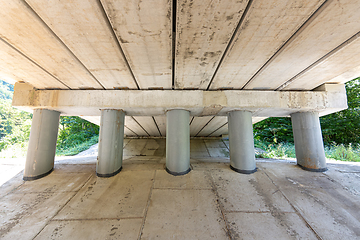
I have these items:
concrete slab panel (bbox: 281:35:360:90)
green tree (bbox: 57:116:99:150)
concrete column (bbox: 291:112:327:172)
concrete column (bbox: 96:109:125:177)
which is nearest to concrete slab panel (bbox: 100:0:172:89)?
concrete column (bbox: 96:109:125:177)

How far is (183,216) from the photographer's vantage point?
9.18 feet

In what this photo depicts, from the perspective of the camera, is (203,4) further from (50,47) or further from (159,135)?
(159,135)

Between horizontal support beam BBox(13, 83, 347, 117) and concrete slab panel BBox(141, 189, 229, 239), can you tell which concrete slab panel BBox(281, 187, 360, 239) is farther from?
horizontal support beam BBox(13, 83, 347, 117)

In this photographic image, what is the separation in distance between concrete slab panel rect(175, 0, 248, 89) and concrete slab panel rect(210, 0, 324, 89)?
199mm

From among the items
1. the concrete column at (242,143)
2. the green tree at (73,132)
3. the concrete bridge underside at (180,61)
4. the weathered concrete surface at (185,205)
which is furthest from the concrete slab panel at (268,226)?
the green tree at (73,132)

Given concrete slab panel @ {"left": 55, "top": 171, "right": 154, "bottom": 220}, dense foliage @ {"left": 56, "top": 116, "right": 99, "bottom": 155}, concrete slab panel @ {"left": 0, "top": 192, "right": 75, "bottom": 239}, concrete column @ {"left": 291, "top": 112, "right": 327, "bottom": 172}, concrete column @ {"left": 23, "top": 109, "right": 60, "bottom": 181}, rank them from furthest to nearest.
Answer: dense foliage @ {"left": 56, "top": 116, "right": 99, "bottom": 155} → concrete column @ {"left": 291, "top": 112, "right": 327, "bottom": 172} → concrete column @ {"left": 23, "top": 109, "right": 60, "bottom": 181} → concrete slab panel @ {"left": 55, "top": 171, "right": 154, "bottom": 220} → concrete slab panel @ {"left": 0, "top": 192, "right": 75, "bottom": 239}

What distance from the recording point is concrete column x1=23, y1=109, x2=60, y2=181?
421cm

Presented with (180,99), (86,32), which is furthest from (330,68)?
(86,32)

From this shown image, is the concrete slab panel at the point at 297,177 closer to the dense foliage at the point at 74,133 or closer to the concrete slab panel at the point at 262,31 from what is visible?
the concrete slab panel at the point at 262,31

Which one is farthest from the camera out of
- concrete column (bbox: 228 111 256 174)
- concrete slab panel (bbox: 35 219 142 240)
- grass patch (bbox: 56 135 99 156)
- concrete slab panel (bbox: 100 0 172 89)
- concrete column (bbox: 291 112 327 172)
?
grass patch (bbox: 56 135 99 156)

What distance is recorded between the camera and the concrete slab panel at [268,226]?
2395mm

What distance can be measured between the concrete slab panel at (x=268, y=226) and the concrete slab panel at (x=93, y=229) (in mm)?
1792

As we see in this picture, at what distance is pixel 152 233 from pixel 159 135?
29.1ft

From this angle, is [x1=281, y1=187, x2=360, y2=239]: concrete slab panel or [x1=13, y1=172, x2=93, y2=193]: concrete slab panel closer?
[x1=281, y1=187, x2=360, y2=239]: concrete slab panel
